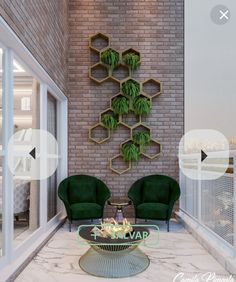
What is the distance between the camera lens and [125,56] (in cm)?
543

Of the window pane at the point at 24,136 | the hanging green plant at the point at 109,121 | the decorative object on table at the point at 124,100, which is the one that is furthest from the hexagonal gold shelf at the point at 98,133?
the window pane at the point at 24,136

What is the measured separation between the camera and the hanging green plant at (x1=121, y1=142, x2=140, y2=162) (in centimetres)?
531

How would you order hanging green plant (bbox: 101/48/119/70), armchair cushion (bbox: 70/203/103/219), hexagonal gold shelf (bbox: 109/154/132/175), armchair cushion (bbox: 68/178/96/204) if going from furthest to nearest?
hexagonal gold shelf (bbox: 109/154/132/175)
hanging green plant (bbox: 101/48/119/70)
armchair cushion (bbox: 68/178/96/204)
armchair cushion (bbox: 70/203/103/219)

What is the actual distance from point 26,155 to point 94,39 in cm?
304

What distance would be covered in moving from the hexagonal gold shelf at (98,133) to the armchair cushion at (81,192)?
2.80ft

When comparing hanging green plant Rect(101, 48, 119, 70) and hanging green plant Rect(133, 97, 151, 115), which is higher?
hanging green plant Rect(101, 48, 119, 70)

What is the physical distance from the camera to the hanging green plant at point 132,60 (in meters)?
5.35

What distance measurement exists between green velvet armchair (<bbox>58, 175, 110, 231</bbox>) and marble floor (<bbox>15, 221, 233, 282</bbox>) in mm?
619

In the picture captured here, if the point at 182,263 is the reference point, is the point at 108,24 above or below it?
above

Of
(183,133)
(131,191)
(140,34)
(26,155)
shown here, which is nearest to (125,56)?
(140,34)

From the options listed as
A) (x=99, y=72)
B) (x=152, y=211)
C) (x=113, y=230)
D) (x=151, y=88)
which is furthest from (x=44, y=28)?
(x=152, y=211)

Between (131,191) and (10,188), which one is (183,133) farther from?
(10,188)

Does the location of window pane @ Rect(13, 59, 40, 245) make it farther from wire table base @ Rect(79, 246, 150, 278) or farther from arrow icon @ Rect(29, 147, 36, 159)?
wire table base @ Rect(79, 246, 150, 278)

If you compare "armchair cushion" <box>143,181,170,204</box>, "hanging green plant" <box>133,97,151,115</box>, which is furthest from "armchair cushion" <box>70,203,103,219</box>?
"hanging green plant" <box>133,97,151,115</box>
